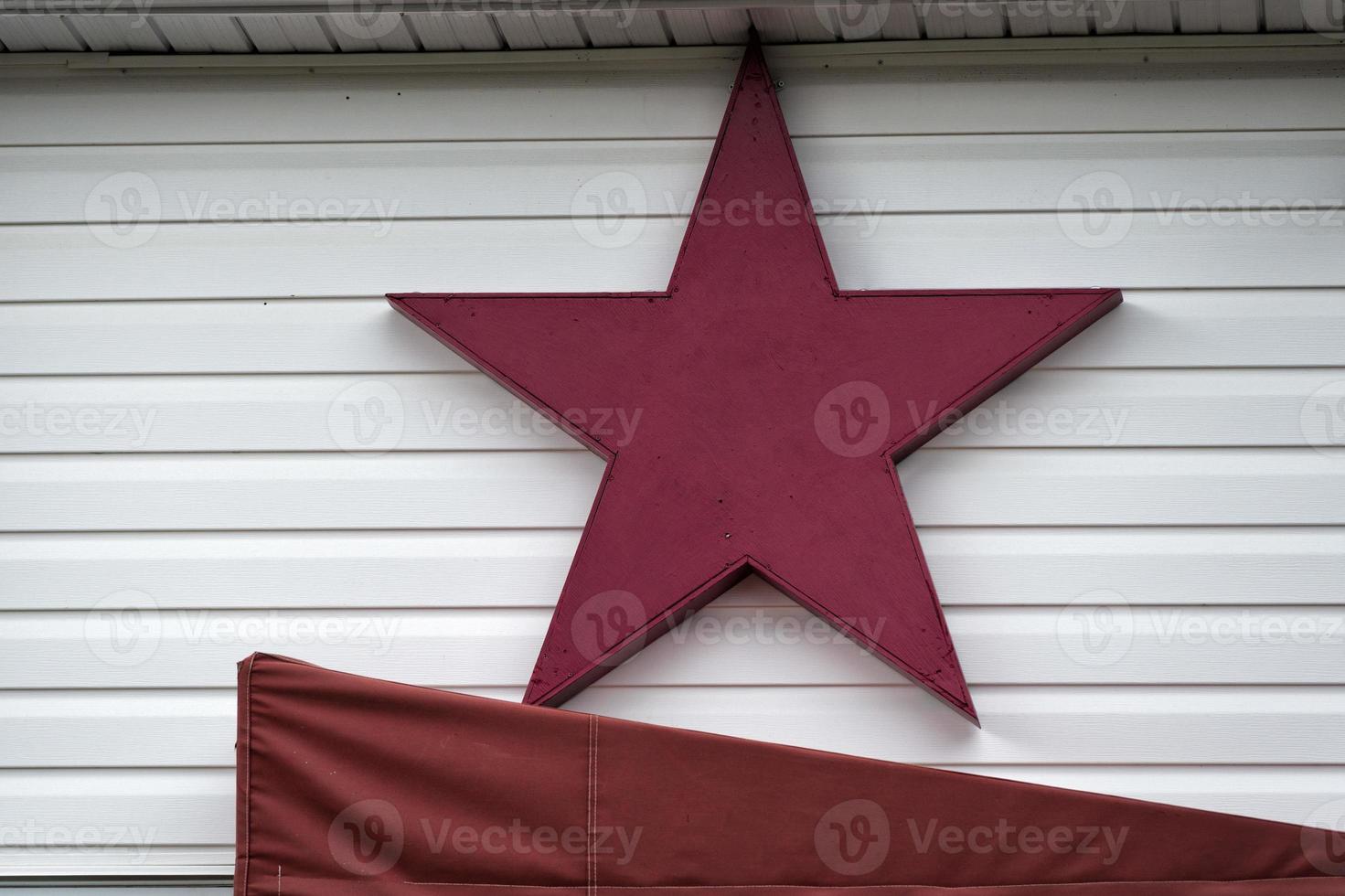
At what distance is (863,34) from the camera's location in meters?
2.44

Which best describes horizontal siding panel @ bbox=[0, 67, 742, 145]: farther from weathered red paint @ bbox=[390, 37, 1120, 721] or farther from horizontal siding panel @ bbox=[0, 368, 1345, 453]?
horizontal siding panel @ bbox=[0, 368, 1345, 453]

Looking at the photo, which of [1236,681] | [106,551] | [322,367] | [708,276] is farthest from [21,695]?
[1236,681]

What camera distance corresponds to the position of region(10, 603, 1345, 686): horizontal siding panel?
220 cm

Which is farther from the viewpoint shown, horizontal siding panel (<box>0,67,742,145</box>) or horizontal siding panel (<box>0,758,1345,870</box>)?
horizontal siding panel (<box>0,67,742,145</box>)

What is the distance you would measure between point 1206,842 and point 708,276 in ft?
4.71

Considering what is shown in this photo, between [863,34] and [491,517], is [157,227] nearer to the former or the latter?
[491,517]

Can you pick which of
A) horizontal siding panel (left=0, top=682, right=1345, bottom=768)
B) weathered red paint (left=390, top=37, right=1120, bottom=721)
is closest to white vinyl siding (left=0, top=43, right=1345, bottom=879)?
horizontal siding panel (left=0, top=682, right=1345, bottom=768)

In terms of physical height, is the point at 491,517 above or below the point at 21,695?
above

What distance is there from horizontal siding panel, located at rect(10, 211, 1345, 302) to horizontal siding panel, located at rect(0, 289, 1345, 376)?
0.12ft

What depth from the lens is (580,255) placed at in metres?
2.41

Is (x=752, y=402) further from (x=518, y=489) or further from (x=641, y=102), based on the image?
(x=641, y=102)

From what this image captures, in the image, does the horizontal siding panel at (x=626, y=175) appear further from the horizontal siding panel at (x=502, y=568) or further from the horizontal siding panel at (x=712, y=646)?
the horizontal siding panel at (x=712, y=646)

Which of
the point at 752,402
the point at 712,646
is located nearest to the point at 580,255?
the point at 752,402

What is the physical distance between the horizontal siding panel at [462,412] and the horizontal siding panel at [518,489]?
30 millimetres
